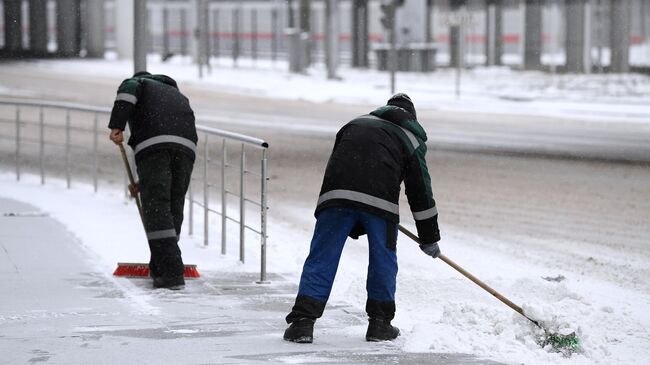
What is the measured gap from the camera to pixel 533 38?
44312mm

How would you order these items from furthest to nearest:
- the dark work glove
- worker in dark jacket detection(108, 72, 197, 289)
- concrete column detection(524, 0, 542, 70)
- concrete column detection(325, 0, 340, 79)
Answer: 1. concrete column detection(524, 0, 542, 70)
2. concrete column detection(325, 0, 340, 79)
3. worker in dark jacket detection(108, 72, 197, 289)
4. the dark work glove

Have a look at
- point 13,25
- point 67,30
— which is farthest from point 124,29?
point 13,25

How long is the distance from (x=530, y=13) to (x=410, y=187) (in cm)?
3796

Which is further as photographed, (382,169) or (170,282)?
(170,282)

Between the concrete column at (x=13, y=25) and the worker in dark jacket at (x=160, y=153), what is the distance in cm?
4916

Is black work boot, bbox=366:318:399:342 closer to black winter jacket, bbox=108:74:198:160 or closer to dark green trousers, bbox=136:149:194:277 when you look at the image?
dark green trousers, bbox=136:149:194:277

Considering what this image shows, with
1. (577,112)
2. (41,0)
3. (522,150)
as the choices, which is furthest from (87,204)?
(41,0)

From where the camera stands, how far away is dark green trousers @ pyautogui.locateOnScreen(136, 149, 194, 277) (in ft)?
28.0

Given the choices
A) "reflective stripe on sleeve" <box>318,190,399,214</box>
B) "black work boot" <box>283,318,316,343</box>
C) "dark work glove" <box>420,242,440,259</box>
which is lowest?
"black work boot" <box>283,318,316,343</box>

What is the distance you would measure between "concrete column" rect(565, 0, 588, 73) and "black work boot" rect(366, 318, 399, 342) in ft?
114

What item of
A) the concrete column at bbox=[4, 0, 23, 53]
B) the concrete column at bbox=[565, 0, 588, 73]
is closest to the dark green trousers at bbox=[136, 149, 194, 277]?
the concrete column at bbox=[565, 0, 588, 73]

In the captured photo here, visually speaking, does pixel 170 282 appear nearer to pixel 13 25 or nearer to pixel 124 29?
pixel 124 29

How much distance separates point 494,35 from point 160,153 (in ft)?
132

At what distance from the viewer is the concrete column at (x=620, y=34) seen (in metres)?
39.6
